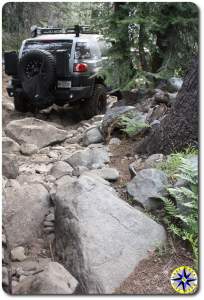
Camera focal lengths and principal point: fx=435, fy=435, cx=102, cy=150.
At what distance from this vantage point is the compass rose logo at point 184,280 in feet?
9.33

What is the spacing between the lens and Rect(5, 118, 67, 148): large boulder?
549 cm

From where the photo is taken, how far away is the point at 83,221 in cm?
329

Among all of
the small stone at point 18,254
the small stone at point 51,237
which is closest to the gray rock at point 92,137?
the small stone at point 51,237

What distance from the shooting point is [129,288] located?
2.88 m

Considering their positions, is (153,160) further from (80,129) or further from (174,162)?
(80,129)

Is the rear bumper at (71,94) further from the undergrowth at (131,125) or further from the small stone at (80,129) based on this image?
the undergrowth at (131,125)

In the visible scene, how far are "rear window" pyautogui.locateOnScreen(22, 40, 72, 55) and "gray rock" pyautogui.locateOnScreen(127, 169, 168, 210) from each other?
134 inches

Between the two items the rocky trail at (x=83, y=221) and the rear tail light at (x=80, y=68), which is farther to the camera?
the rear tail light at (x=80, y=68)

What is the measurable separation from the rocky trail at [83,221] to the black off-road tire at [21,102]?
1005 millimetres

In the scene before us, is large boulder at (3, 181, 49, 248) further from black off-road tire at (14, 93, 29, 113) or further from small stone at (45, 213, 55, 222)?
black off-road tire at (14, 93, 29, 113)

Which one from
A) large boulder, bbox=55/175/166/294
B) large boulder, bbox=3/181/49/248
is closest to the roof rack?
large boulder, bbox=3/181/49/248

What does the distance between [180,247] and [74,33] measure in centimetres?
375

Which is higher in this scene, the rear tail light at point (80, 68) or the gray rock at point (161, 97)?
the rear tail light at point (80, 68)

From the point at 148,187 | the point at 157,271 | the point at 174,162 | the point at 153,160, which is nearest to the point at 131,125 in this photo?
the point at 153,160
